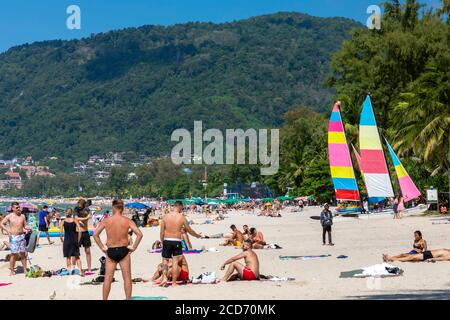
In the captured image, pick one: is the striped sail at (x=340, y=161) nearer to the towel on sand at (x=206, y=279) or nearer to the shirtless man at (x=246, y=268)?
the shirtless man at (x=246, y=268)

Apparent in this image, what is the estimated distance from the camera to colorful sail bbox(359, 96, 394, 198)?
3197 cm

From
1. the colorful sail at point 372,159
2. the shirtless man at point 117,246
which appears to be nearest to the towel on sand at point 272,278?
the shirtless man at point 117,246

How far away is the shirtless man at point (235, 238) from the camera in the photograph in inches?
798

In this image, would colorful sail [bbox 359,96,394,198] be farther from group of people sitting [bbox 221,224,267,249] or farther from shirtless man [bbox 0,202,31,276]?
shirtless man [bbox 0,202,31,276]

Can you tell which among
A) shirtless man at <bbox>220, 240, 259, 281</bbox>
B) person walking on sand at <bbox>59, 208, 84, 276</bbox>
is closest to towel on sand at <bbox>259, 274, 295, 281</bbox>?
shirtless man at <bbox>220, 240, 259, 281</bbox>

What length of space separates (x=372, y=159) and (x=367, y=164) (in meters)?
0.33

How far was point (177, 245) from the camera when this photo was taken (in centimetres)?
1107

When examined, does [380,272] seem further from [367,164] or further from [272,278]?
[367,164]

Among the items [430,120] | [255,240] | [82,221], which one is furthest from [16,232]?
[430,120]

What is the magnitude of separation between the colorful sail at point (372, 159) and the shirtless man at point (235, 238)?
43.2ft

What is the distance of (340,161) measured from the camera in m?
33.9
